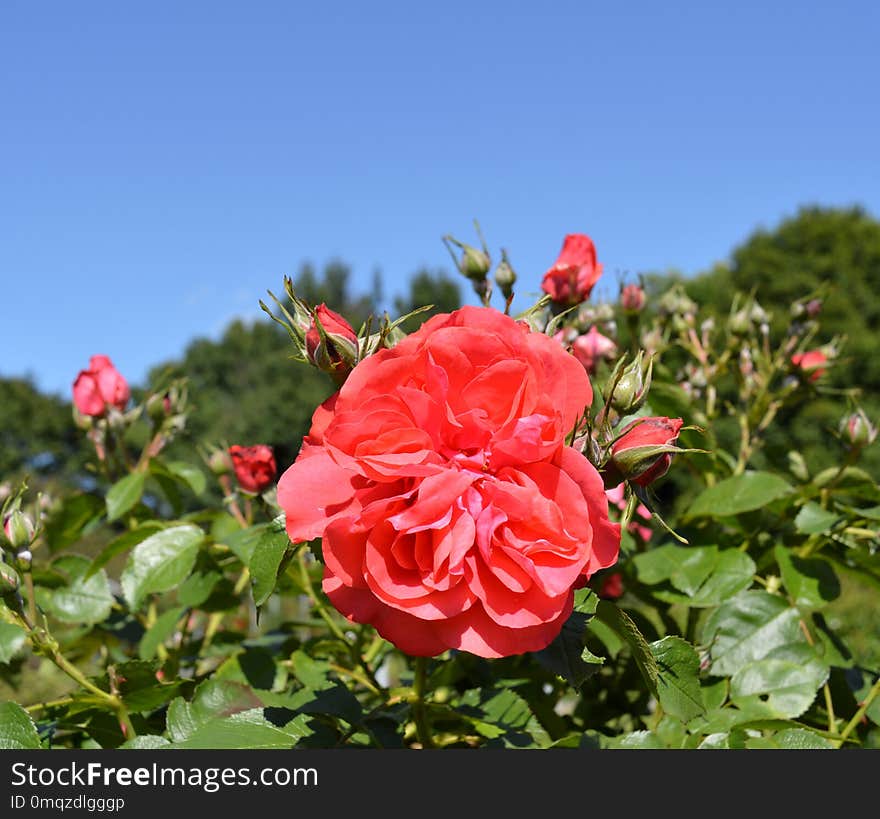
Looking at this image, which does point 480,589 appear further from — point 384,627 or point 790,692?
point 790,692

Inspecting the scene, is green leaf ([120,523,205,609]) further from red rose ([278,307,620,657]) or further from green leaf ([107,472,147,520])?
red rose ([278,307,620,657])

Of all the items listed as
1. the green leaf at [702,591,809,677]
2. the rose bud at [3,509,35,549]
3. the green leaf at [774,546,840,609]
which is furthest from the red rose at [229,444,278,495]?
the green leaf at [774,546,840,609]

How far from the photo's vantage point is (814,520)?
3.95ft

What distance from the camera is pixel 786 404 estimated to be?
1.64 m

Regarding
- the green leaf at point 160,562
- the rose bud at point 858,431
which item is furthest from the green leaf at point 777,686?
the green leaf at point 160,562

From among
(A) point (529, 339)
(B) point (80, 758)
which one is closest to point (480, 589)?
(A) point (529, 339)

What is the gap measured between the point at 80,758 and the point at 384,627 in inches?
14.5

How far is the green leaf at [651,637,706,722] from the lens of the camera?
0.77 m

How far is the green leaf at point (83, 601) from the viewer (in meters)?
1.29

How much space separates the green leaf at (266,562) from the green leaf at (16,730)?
0.91ft

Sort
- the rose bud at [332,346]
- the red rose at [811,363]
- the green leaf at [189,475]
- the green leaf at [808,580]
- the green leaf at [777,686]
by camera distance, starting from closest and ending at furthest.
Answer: the rose bud at [332,346], the green leaf at [777,686], the green leaf at [808,580], the green leaf at [189,475], the red rose at [811,363]

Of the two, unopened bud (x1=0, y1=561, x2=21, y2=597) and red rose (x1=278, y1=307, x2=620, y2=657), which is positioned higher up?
unopened bud (x1=0, y1=561, x2=21, y2=597)

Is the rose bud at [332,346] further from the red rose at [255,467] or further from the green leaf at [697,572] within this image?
the green leaf at [697,572]

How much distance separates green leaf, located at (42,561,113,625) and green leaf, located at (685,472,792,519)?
916 mm
